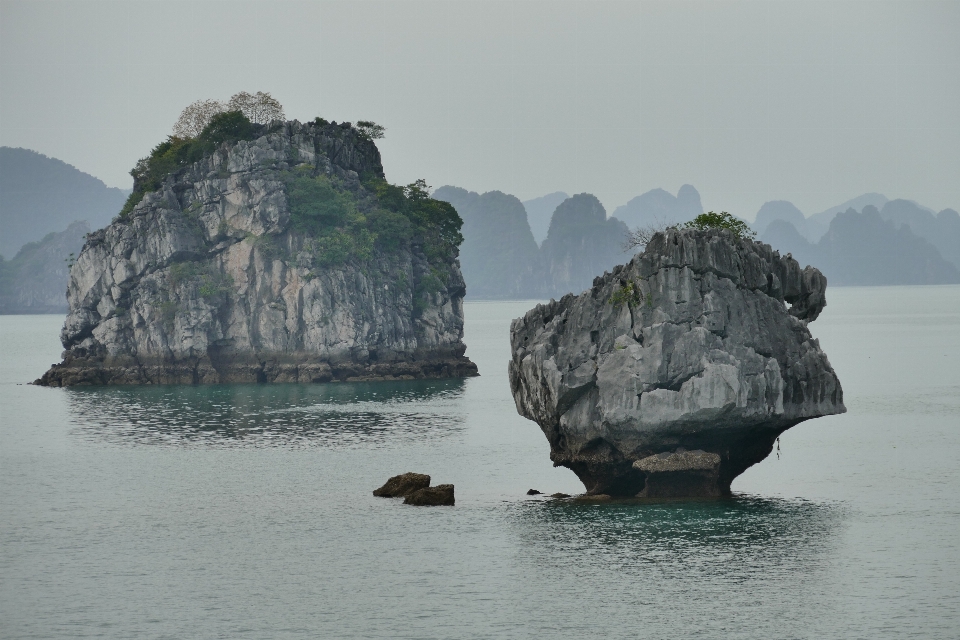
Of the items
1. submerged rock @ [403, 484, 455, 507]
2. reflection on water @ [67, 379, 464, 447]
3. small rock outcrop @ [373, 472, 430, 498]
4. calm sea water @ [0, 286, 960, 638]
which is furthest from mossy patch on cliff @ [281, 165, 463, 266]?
submerged rock @ [403, 484, 455, 507]

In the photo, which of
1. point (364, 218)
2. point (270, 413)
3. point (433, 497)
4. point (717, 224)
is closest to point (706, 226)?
point (717, 224)

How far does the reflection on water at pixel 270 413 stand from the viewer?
5459 cm

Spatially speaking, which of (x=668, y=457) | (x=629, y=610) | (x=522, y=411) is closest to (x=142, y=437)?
(x=522, y=411)

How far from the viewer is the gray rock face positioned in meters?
34.2

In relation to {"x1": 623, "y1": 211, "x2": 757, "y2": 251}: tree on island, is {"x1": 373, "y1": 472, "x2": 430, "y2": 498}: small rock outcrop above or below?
below

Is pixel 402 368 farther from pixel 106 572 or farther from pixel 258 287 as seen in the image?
pixel 106 572

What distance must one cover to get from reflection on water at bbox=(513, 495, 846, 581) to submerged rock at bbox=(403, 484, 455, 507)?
8.09 ft

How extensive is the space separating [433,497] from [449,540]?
4.85 meters

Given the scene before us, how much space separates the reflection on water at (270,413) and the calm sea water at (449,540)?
14.8 inches

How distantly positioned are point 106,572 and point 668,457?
56.1ft

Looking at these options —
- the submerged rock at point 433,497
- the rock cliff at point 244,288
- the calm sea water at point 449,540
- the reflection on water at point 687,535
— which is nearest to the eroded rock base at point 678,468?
the reflection on water at point 687,535

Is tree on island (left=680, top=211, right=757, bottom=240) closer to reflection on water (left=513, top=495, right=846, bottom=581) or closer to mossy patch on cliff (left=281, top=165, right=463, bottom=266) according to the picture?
reflection on water (left=513, top=495, right=846, bottom=581)

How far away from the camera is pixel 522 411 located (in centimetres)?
3862

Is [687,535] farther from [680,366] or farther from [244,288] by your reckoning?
[244,288]
